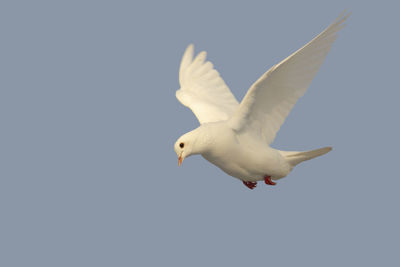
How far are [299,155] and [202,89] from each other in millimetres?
2263

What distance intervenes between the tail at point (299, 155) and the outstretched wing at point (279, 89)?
1.14 ft

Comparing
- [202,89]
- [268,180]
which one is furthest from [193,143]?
[202,89]

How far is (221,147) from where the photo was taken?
10.2 m

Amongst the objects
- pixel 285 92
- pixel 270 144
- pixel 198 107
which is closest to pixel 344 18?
pixel 285 92

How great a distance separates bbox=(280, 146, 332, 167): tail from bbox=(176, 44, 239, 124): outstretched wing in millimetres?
1284

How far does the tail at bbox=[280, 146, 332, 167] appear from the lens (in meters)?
10.6

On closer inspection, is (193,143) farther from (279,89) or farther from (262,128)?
(279,89)

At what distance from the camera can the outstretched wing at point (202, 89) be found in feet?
38.3

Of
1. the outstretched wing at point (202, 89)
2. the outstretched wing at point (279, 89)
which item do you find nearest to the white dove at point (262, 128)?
the outstretched wing at point (279, 89)

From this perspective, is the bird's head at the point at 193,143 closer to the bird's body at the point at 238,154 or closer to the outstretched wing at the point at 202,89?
the bird's body at the point at 238,154

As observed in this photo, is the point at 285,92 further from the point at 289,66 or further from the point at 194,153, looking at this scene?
the point at 194,153

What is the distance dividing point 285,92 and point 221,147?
128 cm

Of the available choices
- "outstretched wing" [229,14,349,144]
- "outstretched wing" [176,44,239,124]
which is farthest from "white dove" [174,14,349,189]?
"outstretched wing" [176,44,239,124]

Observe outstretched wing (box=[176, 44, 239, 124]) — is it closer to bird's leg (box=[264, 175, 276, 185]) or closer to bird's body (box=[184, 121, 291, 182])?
bird's body (box=[184, 121, 291, 182])
